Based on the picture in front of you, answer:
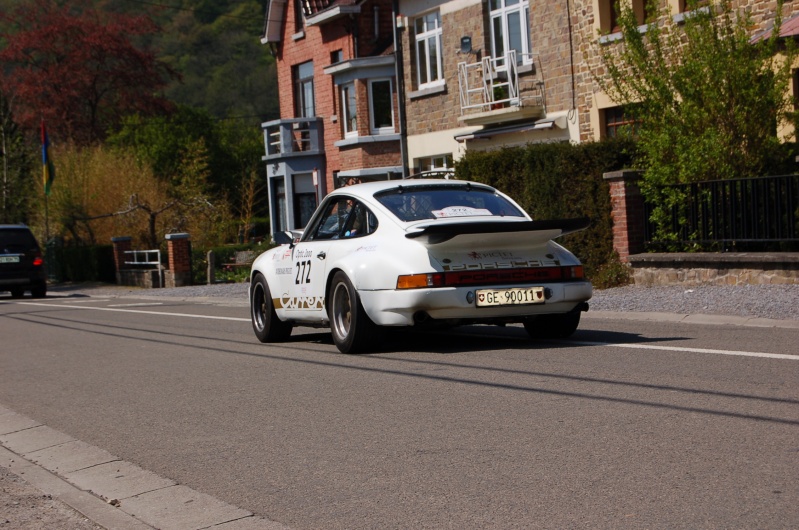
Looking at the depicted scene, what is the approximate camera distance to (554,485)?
5168 millimetres

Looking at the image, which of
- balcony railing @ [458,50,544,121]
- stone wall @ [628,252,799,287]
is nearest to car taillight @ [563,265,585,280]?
stone wall @ [628,252,799,287]

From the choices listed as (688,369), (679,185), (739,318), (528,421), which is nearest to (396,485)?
(528,421)

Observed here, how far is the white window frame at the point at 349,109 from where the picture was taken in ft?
118

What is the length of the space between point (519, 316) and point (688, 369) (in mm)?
2023

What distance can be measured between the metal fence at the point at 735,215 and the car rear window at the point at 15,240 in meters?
18.0

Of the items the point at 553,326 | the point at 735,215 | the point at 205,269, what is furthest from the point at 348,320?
the point at 205,269

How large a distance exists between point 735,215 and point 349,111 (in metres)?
22.1

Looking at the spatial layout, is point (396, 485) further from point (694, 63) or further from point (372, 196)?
point (694, 63)

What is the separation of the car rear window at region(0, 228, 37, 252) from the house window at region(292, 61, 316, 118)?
487 inches

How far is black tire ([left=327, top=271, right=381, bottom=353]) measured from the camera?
10219mm

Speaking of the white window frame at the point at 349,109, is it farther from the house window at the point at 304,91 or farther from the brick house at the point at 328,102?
the house window at the point at 304,91

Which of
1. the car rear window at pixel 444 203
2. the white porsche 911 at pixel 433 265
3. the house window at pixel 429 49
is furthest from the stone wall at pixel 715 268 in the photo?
the house window at pixel 429 49

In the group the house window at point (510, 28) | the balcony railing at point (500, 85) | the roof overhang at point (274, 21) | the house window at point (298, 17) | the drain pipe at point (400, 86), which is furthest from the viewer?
the roof overhang at point (274, 21)

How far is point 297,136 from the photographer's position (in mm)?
39406
